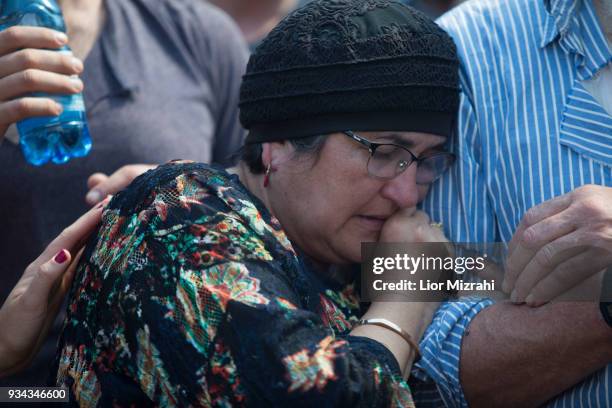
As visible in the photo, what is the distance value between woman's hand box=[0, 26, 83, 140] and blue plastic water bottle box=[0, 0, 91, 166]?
10 centimetres

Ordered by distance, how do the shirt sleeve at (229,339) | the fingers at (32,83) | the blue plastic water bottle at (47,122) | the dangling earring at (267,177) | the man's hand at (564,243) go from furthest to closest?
the blue plastic water bottle at (47,122)
the fingers at (32,83)
the dangling earring at (267,177)
the man's hand at (564,243)
the shirt sleeve at (229,339)

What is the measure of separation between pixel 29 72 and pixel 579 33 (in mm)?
1626

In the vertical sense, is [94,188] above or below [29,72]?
below

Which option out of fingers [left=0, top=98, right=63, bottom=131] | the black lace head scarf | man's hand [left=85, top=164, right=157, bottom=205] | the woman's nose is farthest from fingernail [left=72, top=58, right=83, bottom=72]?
the woman's nose

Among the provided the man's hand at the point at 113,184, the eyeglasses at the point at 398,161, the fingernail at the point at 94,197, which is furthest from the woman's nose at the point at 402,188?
the fingernail at the point at 94,197

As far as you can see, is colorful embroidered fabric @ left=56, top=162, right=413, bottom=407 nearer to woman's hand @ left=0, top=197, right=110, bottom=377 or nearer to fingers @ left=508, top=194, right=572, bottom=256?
woman's hand @ left=0, top=197, right=110, bottom=377

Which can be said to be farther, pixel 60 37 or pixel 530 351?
pixel 60 37

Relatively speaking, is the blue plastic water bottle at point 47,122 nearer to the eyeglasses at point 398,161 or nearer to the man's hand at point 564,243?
the eyeglasses at point 398,161

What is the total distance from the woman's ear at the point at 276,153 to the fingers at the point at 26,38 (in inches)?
30.2

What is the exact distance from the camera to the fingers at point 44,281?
7.86 ft

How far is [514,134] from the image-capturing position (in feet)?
8.09

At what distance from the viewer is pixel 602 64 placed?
243cm

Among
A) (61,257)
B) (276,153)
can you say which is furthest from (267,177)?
(61,257)

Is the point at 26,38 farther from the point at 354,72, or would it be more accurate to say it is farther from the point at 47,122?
the point at 354,72
